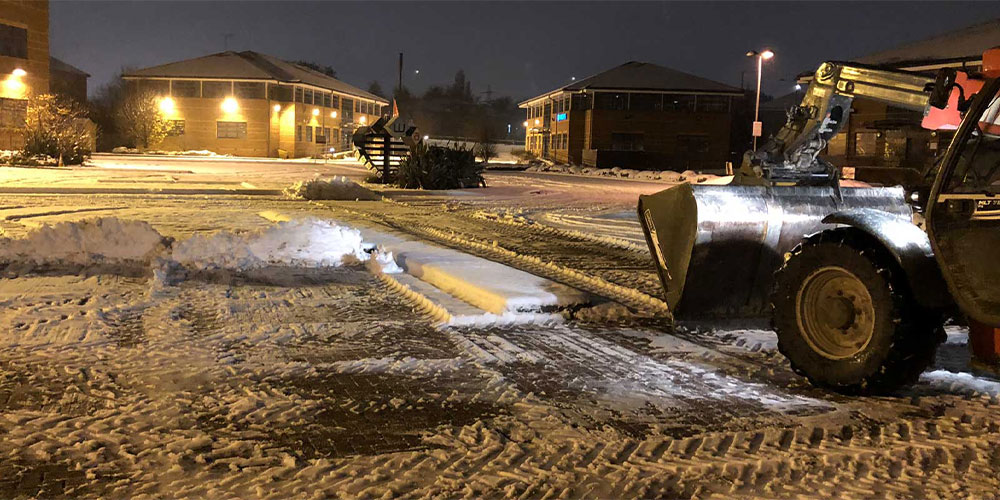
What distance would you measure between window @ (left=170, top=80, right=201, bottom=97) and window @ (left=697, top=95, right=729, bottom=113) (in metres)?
39.0

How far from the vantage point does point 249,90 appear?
69.9 meters

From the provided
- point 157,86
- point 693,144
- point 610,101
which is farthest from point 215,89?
point 693,144

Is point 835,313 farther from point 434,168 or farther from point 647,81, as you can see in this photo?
point 647,81

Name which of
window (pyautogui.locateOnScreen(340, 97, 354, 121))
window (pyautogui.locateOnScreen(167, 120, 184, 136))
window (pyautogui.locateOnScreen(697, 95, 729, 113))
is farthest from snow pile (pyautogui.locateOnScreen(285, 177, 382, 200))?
window (pyautogui.locateOnScreen(340, 97, 354, 121))

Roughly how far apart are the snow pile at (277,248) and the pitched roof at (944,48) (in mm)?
27526

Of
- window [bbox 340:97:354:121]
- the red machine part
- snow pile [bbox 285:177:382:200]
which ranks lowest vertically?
snow pile [bbox 285:177:382:200]

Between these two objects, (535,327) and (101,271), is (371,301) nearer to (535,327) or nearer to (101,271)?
(535,327)

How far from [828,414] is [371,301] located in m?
4.96

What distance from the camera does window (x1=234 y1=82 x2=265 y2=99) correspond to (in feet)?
229

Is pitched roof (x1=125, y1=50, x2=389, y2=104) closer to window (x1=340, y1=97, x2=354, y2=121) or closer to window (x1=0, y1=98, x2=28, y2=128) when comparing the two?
window (x1=340, y1=97, x2=354, y2=121)

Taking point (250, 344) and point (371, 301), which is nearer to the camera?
point (250, 344)

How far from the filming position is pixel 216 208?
19.6 metres

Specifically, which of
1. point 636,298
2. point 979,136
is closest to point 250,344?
point 636,298

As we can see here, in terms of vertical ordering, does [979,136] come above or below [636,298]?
above
